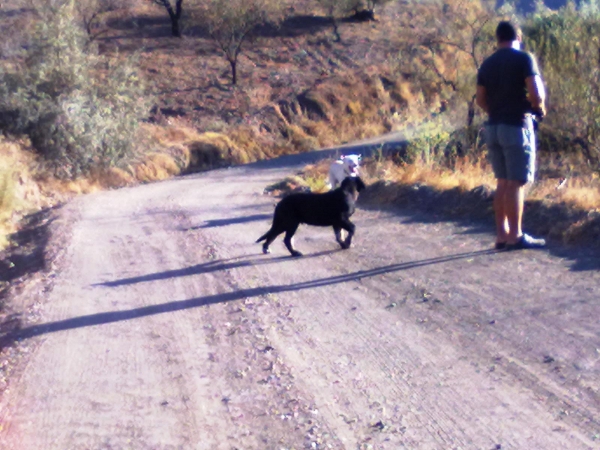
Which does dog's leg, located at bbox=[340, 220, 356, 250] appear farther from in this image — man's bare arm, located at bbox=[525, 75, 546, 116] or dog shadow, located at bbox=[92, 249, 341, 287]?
man's bare arm, located at bbox=[525, 75, 546, 116]

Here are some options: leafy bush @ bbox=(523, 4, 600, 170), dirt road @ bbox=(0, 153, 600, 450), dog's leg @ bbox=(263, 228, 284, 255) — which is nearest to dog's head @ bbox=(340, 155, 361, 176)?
dirt road @ bbox=(0, 153, 600, 450)

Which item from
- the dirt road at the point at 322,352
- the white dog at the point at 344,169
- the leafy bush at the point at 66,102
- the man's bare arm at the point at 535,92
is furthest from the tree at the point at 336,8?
the man's bare arm at the point at 535,92

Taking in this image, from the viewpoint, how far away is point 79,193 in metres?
22.4

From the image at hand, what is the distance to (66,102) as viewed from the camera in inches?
911

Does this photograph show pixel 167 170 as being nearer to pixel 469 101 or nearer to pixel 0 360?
pixel 469 101

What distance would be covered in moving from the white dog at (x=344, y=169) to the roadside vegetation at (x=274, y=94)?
5.25 feet

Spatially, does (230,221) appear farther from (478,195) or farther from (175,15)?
(175,15)

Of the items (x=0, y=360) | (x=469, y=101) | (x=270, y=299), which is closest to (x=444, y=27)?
(x=469, y=101)

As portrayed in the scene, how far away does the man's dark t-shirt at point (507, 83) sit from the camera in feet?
22.7

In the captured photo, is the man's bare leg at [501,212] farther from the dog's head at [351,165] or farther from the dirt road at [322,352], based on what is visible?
the dog's head at [351,165]

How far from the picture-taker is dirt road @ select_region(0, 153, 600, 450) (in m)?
4.17

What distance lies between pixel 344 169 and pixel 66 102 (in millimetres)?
15687

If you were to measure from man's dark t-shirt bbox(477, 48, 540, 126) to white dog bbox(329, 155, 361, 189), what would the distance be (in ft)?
8.18

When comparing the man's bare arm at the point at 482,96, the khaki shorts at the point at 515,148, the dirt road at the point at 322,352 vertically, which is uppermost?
the man's bare arm at the point at 482,96
